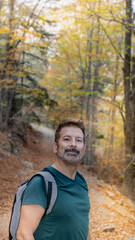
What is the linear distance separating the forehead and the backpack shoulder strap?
1.33ft

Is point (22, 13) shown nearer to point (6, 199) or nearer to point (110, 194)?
point (6, 199)

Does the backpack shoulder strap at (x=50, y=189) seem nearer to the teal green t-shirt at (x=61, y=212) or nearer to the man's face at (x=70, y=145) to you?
the teal green t-shirt at (x=61, y=212)

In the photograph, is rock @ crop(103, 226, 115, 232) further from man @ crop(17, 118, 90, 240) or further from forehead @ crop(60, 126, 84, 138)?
forehead @ crop(60, 126, 84, 138)

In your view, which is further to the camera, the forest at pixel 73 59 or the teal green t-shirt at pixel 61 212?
the forest at pixel 73 59

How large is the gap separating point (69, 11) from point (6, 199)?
25.0 ft

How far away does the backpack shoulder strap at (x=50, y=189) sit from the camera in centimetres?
142

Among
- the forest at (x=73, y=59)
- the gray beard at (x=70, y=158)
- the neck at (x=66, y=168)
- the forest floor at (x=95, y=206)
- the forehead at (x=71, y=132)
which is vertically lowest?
the forest floor at (x=95, y=206)

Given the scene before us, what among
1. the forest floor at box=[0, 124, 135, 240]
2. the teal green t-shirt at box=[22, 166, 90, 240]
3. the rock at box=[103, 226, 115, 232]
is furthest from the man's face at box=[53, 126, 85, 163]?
the rock at box=[103, 226, 115, 232]

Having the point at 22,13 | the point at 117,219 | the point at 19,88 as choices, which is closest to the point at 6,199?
the point at 117,219

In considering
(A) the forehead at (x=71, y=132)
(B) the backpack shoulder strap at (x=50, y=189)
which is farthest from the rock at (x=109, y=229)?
(B) the backpack shoulder strap at (x=50, y=189)

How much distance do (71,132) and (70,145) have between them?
0.39 feet

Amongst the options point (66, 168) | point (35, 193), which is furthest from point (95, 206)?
point (35, 193)

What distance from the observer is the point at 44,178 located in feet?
4.86

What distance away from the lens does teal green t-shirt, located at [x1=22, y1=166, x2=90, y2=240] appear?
1.40m
